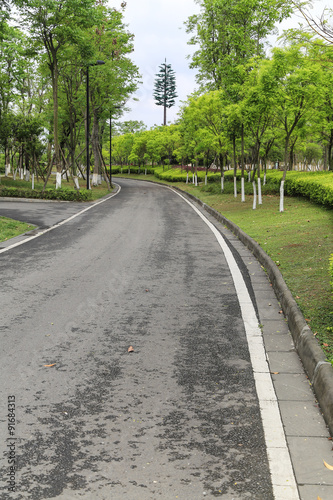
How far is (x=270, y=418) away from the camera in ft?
11.5

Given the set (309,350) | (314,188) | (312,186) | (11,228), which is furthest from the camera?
(312,186)

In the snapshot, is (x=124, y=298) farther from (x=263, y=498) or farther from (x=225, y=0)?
(x=225, y=0)

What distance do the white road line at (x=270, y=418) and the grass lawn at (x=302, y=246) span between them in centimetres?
59

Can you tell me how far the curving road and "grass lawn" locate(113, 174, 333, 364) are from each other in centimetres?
57

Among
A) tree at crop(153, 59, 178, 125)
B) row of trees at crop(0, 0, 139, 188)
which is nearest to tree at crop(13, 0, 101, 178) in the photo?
row of trees at crop(0, 0, 139, 188)

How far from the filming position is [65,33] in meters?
25.9

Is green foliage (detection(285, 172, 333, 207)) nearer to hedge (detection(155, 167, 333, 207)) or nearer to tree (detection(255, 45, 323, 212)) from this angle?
hedge (detection(155, 167, 333, 207))

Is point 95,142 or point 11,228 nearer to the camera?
point 11,228

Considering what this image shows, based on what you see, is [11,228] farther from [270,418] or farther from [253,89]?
[270,418]

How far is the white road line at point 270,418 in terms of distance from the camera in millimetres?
2775

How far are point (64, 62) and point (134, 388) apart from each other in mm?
33924

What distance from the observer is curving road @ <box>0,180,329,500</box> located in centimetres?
281

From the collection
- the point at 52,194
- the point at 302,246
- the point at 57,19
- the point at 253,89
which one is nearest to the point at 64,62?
the point at 57,19

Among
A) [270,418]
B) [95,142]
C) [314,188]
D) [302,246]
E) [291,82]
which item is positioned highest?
[95,142]
